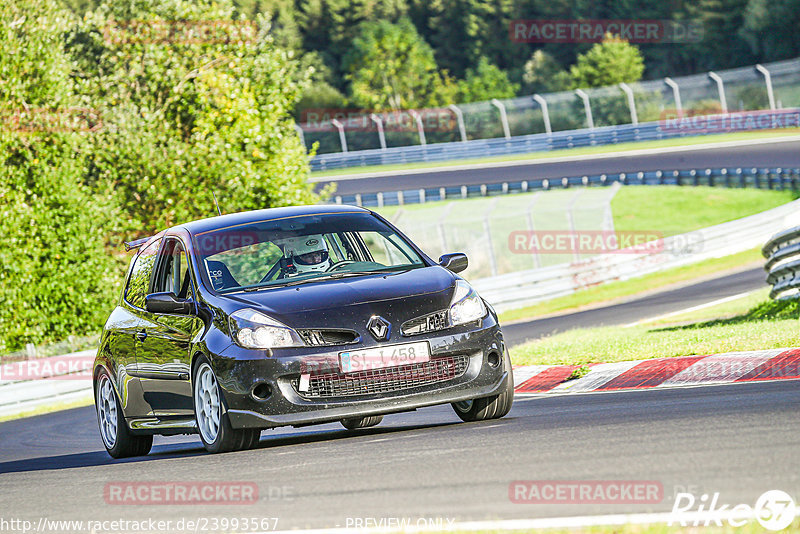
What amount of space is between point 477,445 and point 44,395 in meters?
14.3

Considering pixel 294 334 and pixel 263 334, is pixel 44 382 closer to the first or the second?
pixel 263 334

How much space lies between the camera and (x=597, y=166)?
160 ft

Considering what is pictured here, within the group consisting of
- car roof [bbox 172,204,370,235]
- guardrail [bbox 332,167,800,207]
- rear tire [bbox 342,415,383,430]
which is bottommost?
guardrail [bbox 332,167,800,207]

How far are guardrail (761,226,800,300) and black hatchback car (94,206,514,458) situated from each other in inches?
268

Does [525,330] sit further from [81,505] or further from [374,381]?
[81,505]

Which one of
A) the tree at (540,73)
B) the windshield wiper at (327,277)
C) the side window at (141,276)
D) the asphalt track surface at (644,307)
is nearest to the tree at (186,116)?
the asphalt track surface at (644,307)

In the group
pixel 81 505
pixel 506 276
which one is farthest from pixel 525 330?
pixel 81 505

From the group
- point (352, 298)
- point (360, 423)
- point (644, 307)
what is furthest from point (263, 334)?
point (644, 307)

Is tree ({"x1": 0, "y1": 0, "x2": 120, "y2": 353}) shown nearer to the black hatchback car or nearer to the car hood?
the black hatchback car

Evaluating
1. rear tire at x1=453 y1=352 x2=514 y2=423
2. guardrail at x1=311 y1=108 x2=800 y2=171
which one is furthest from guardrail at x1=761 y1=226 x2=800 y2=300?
guardrail at x1=311 y1=108 x2=800 y2=171

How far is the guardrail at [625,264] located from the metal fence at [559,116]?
19355 millimetres

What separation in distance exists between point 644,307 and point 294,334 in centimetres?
1653

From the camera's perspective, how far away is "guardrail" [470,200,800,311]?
Answer: 90.6ft

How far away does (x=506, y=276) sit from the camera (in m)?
27.5
